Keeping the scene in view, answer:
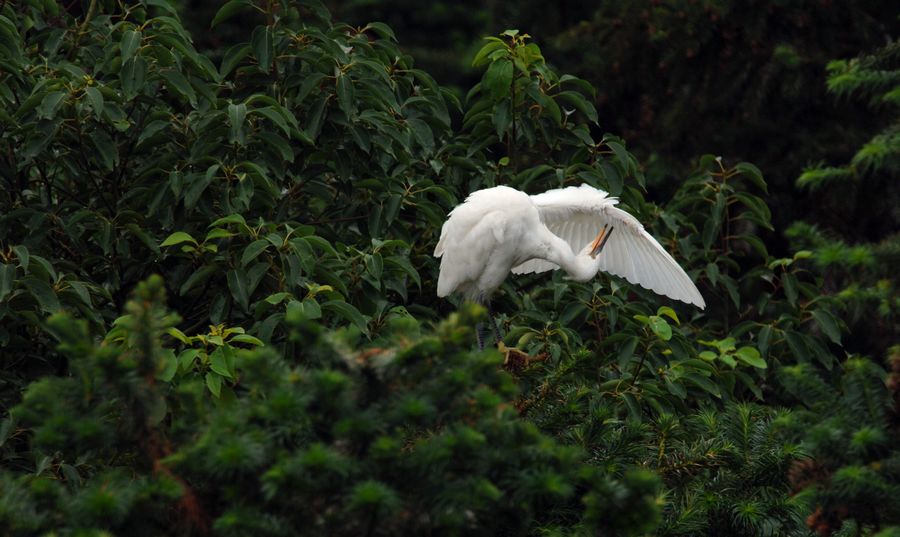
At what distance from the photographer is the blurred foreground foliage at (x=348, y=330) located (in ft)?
9.51

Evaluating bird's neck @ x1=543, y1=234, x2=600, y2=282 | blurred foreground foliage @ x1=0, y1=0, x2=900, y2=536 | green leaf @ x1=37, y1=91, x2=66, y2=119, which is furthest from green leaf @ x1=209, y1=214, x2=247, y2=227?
bird's neck @ x1=543, y1=234, x2=600, y2=282

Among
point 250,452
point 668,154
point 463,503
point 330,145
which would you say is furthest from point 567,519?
point 668,154

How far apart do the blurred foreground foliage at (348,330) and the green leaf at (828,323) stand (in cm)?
2

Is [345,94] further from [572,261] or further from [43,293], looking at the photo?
[43,293]

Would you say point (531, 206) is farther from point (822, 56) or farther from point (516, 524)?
point (822, 56)

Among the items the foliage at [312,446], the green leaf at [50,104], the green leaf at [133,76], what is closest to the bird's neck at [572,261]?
the green leaf at [133,76]

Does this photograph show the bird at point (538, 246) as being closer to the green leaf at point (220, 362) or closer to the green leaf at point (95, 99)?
the green leaf at point (220, 362)

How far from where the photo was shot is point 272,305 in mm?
4840

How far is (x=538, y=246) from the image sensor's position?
18.7ft

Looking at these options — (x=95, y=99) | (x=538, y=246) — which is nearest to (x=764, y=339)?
(x=538, y=246)

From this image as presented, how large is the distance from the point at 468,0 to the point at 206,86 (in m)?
11.1

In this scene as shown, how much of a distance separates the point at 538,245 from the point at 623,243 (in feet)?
1.57

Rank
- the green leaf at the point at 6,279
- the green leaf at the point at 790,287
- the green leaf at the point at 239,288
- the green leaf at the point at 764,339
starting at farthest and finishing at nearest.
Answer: the green leaf at the point at 790,287 < the green leaf at the point at 764,339 < the green leaf at the point at 239,288 < the green leaf at the point at 6,279

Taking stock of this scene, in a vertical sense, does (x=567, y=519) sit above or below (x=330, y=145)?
below
